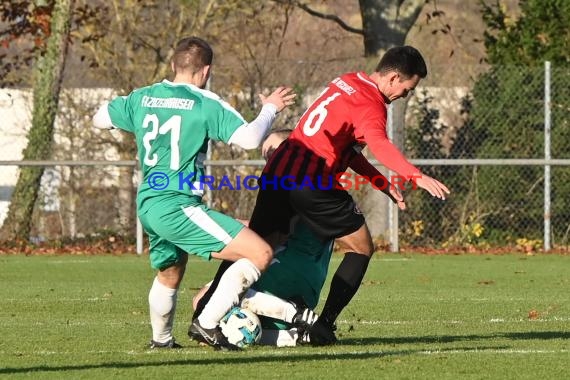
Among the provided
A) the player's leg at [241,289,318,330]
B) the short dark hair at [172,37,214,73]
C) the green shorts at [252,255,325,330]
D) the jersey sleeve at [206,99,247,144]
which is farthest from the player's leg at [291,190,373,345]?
the short dark hair at [172,37,214,73]

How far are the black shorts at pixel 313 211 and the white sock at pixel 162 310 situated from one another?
2.89 feet

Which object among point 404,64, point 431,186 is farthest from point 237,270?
point 404,64

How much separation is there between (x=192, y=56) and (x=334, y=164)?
4.07 ft

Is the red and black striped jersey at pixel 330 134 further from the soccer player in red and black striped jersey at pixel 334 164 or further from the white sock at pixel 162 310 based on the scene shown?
the white sock at pixel 162 310

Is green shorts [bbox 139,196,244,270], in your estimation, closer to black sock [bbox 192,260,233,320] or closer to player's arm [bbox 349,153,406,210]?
black sock [bbox 192,260,233,320]

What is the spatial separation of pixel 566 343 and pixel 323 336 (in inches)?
59.1

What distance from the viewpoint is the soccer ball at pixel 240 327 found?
26.1ft

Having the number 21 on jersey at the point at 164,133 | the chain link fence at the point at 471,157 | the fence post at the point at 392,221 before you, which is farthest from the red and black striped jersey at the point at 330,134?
the chain link fence at the point at 471,157

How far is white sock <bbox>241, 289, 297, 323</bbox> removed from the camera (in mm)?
8362

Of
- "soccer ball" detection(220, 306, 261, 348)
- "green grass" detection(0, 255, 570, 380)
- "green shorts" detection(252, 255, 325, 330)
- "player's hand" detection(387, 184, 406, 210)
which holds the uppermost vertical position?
"player's hand" detection(387, 184, 406, 210)

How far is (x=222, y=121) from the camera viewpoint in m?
7.49

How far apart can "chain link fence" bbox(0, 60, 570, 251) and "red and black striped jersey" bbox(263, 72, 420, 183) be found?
33.8 ft

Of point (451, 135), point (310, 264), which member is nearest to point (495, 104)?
point (451, 135)

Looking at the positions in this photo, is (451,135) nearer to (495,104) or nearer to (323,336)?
(495,104)
